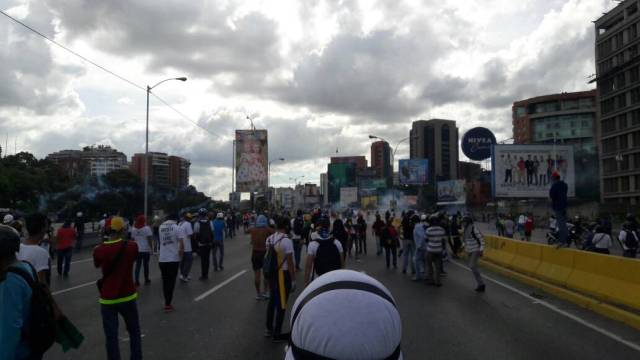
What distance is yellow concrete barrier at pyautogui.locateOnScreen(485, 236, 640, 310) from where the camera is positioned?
934 centimetres

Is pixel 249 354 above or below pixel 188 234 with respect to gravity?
below

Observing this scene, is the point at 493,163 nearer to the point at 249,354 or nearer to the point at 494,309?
the point at 494,309

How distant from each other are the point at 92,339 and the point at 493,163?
83.1 ft

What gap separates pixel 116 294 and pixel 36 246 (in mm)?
1045

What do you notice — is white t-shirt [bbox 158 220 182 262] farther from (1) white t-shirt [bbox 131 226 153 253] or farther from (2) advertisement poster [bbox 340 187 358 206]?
(2) advertisement poster [bbox 340 187 358 206]

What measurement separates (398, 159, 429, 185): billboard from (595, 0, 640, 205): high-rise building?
2845 cm

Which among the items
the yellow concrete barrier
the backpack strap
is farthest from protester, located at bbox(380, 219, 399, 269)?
the backpack strap

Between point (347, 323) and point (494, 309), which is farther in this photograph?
point (494, 309)

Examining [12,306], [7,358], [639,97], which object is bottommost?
[7,358]

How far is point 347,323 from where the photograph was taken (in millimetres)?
2436

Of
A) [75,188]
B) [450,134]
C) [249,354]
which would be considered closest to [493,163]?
[249,354]

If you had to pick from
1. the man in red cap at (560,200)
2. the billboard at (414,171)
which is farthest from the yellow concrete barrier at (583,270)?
the billboard at (414,171)

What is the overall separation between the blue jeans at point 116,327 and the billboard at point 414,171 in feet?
182

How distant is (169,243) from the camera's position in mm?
10031
